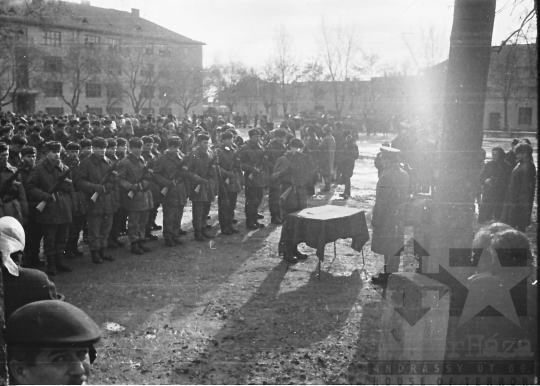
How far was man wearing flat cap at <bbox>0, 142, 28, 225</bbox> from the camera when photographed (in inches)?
241

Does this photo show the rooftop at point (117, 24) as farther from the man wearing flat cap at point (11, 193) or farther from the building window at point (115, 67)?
the man wearing flat cap at point (11, 193)

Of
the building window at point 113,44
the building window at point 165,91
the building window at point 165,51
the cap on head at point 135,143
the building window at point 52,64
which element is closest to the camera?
the cap on head at point 135,143

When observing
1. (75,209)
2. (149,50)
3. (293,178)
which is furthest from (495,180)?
(149,50)

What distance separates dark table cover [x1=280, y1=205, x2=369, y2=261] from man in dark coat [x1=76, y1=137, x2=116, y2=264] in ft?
7.81

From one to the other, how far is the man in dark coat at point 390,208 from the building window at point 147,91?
28.3 m

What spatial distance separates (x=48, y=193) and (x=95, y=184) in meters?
0.67

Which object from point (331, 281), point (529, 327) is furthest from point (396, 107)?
point (529, 327)

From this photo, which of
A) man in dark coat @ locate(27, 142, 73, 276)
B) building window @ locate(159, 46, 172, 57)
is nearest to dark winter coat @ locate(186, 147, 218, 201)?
man in dark coat @ locate(27, 142, 73, 276)

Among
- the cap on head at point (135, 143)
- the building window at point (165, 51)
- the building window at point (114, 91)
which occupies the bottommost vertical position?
the cap on head at point (135, 143)

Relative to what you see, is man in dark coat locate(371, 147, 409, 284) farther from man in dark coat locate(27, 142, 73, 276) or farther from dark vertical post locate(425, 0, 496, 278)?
man in dark coat locate(27, 142, 73, 276)

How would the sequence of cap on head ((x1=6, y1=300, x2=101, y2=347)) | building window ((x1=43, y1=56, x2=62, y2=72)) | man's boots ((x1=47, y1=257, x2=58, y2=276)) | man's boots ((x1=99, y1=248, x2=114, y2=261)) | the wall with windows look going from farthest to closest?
the wall with windows → building window ((x1=43, y1=56, x2=62, y2=72)) → man's boots ((x1=99, y1=248, x2=114, y2=261)) → man's boots ((x1=47, y1=257, x2=58, y2=276)) → cap on head ((x1=6, y1=300, x2=101, y2=347))

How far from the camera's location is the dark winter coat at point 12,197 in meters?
6.10

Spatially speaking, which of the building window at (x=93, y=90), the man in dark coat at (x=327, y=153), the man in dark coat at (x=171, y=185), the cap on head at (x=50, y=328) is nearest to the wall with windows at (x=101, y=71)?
the building window at (x=93, y=90)

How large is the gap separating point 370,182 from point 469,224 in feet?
35.8
